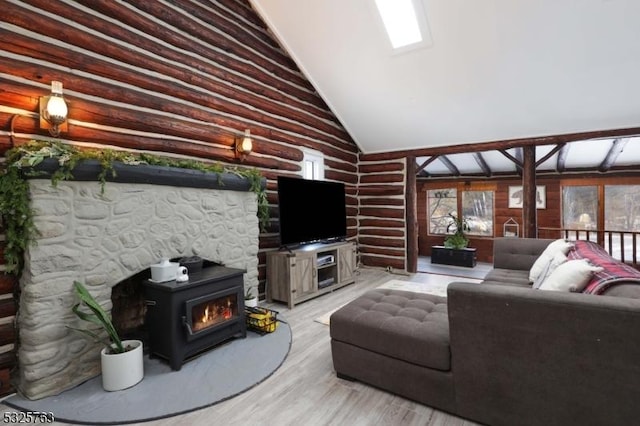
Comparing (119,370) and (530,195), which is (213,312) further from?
(530,195)

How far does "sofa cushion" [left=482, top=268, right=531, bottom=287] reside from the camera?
344 cm

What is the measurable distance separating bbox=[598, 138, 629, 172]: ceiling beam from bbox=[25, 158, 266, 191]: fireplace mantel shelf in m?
6.88

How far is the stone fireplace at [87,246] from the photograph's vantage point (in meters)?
2.25

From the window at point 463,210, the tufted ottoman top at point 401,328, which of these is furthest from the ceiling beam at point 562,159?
the tufted ottoman top at point 401,328

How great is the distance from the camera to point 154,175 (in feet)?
9.32

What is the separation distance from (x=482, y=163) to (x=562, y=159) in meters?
1.59

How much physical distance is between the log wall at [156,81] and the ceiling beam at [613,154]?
585cm

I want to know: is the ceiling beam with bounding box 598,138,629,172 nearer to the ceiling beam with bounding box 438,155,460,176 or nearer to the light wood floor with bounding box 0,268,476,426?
the ceiling beam with bounding box 438,155,460,176

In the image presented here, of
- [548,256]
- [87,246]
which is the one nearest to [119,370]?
[87,246]

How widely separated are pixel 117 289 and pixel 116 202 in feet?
3.23

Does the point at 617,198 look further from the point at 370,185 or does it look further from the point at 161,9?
the point at 161,9

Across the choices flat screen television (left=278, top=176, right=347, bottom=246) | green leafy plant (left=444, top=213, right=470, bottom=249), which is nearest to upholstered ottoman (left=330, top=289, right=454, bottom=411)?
flat screen television (left=278, top=176, right=347, bottom=246)

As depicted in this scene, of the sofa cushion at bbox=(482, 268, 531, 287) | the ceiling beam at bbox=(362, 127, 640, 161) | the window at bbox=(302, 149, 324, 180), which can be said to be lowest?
the sofa cushion at bbox=(482, 268, 531, 287)

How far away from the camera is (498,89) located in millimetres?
4469
